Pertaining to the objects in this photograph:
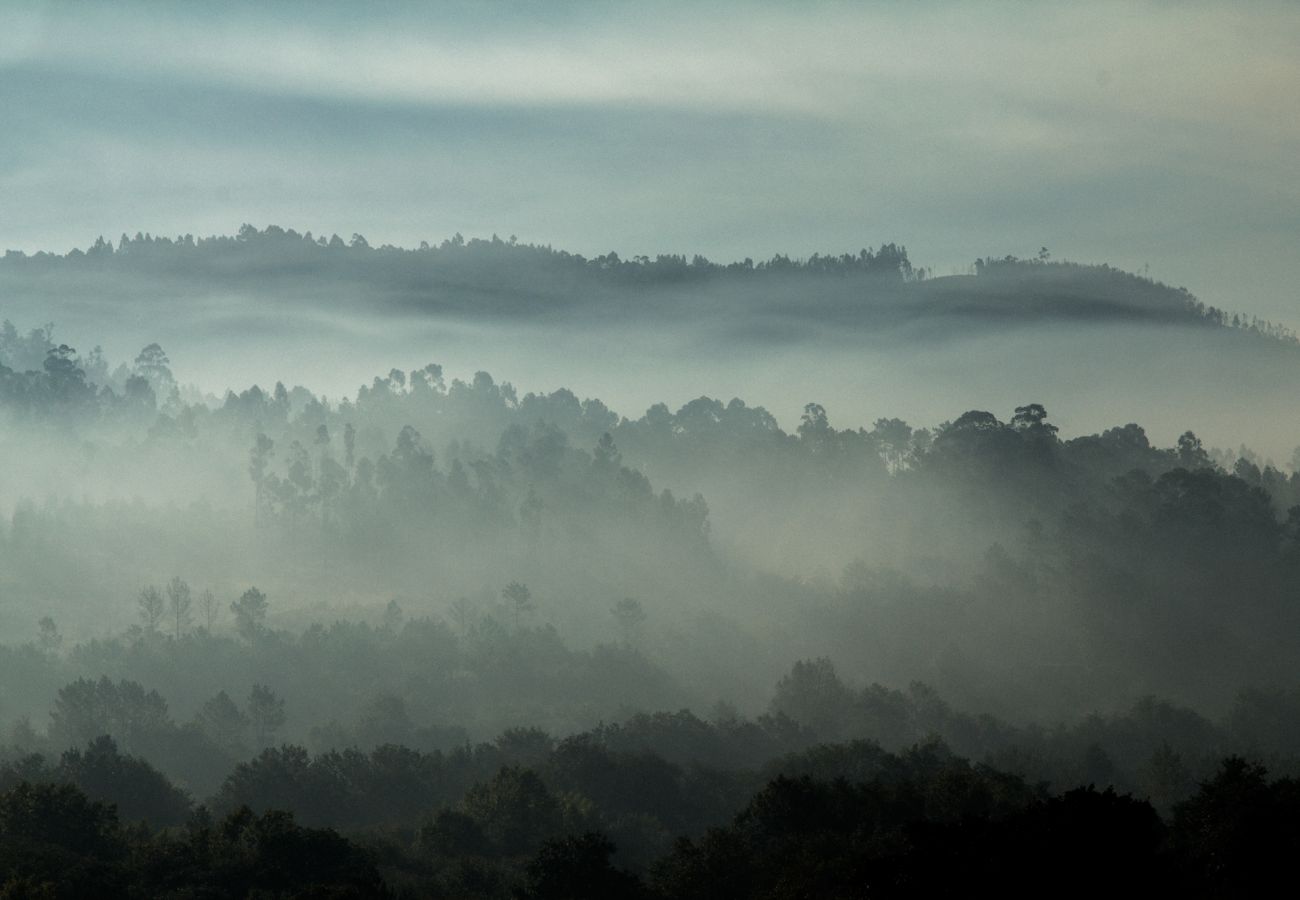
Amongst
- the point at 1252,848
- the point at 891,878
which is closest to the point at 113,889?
the point at 891,878

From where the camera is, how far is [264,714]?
521 feet

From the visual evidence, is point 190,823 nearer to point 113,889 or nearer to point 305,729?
point 113,889

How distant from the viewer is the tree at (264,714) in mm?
158625

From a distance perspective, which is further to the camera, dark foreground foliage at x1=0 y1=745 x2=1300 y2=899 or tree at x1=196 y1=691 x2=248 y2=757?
tree at x1=196 y1=691 x2=248 y2=757

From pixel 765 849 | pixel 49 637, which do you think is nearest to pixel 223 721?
pixel 49 637

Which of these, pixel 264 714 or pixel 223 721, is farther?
pixel 264 714

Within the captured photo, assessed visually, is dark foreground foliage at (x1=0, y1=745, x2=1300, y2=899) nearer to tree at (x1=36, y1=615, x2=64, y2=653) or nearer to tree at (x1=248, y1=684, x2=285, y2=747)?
tree at (x1=248, y1=684, x2=285, y2=747)

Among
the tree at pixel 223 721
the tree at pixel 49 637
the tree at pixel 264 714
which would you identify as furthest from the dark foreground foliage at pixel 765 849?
the tree at pixel 49 637

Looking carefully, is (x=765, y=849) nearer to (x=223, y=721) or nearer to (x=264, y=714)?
(x=223, y=721)

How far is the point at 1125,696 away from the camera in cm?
17575

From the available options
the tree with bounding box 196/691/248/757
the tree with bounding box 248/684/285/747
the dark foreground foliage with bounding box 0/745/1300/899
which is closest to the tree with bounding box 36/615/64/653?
the tree with bounding box 196/691/248/757

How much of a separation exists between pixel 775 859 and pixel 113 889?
104 feet

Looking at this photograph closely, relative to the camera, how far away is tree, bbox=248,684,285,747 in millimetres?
158625

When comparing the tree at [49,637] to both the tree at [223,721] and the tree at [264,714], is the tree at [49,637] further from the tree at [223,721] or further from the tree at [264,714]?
the tree at [264,714]
